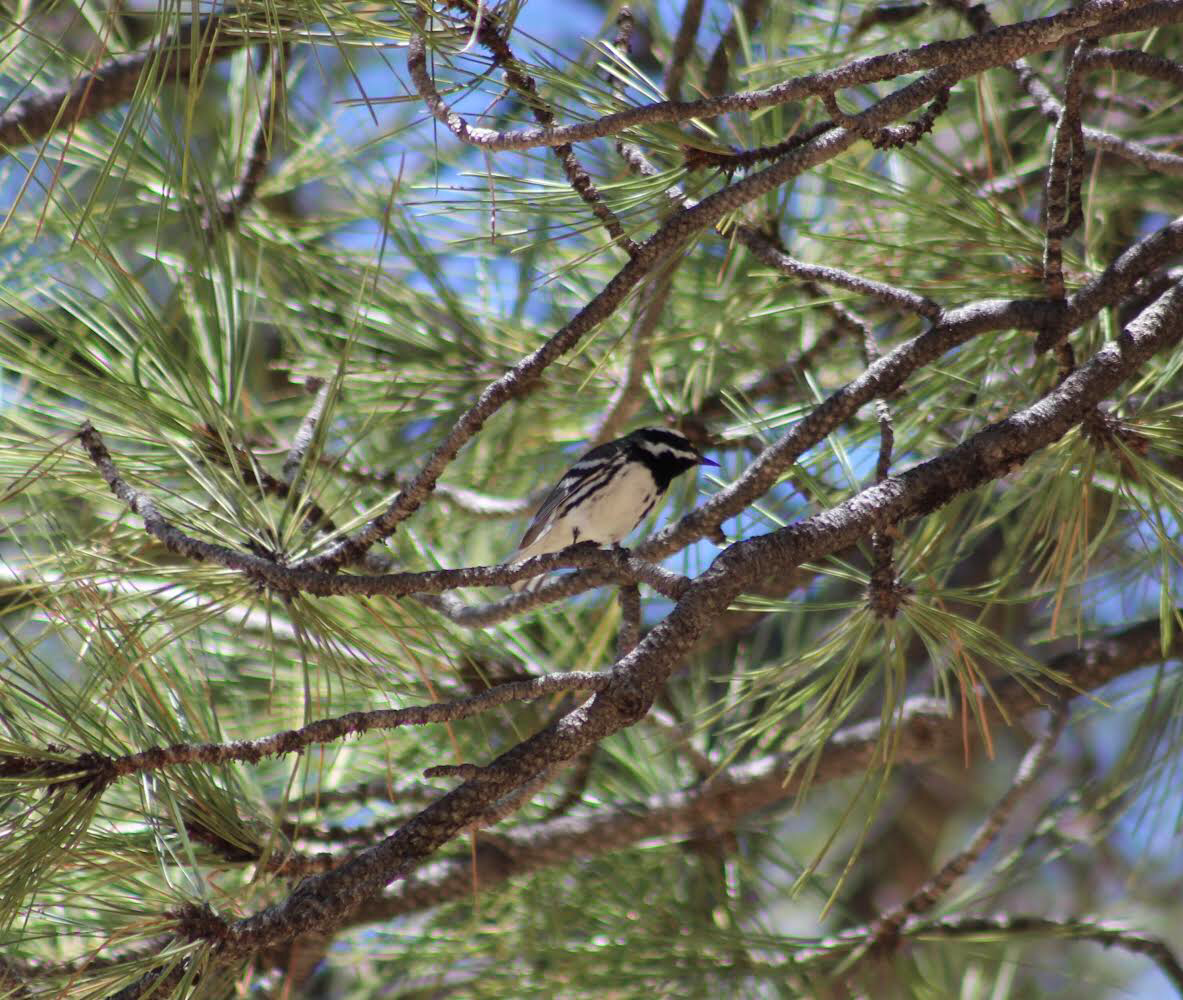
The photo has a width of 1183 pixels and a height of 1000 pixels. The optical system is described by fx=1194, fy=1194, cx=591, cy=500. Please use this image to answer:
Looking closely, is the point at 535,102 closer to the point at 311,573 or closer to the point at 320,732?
the point at 311,573

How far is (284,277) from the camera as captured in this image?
5.54 ft

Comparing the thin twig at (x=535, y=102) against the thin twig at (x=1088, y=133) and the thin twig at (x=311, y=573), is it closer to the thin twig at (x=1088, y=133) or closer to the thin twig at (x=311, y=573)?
the thin twig at (x=311, y=573)

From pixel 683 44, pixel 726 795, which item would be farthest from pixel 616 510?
pixel 683 44

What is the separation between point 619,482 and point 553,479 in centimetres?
30

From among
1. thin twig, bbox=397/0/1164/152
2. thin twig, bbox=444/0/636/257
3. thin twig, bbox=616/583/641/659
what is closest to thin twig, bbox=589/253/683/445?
thin twig, bbox=444/0/636/257

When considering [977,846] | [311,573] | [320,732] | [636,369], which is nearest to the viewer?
[320,732]

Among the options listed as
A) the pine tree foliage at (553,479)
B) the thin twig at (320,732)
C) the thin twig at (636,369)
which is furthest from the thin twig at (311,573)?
the thin twig at (636,369)

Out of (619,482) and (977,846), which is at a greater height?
(619,482)

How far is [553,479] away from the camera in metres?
2.03

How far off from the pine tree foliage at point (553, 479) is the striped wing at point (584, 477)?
0.12 ft

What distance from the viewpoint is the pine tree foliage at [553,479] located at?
0.98 m

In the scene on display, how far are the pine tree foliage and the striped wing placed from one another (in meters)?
0.04

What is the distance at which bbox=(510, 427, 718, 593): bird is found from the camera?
1741 mm

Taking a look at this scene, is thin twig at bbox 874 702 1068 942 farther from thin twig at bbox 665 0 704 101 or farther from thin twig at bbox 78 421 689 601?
thin twig at bbox 665 0 704 101
